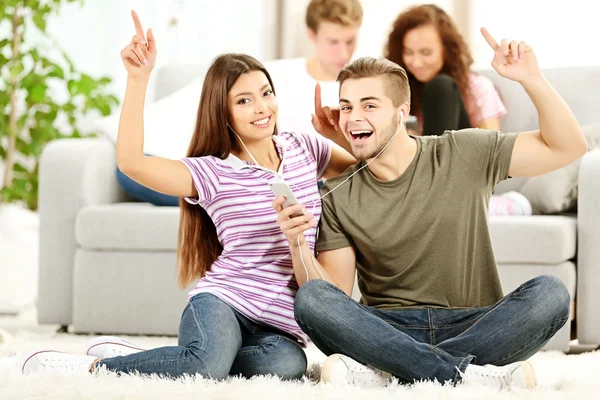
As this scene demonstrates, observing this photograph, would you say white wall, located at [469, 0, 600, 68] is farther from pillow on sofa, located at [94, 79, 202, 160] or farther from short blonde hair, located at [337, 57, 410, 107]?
short blonde hair, located at [337, 57, 410, 107]

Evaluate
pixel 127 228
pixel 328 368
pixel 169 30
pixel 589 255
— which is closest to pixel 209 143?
pixel 328 368

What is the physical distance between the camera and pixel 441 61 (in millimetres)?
2854

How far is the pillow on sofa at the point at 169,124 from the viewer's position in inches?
108

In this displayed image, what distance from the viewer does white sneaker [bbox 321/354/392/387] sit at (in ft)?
5.48

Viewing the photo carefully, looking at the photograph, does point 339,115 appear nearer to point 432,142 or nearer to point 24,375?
point 432,142

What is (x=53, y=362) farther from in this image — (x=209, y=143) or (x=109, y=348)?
(x=209, y=143)

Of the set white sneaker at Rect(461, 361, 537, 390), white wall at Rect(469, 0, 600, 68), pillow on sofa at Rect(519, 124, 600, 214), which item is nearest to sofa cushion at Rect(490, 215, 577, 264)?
pillow on sofa at Rect(519, 124, 600, 214)

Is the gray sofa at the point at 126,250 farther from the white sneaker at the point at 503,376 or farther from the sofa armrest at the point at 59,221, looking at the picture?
the white sneaker at the point at 503,376

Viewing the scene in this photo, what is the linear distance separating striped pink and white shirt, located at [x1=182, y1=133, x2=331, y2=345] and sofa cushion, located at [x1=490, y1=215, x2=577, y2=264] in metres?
0.72

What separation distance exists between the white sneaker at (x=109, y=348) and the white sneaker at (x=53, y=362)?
8 centimetres

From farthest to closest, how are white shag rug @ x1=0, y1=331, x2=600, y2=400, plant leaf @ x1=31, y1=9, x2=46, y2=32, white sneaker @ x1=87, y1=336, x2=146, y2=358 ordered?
plant leaf @ x1=31, y1=9, x2=46, y2=32 → white sneaker @ x1=87, y1=336, x2=146, y2=358 → white shag rug @ x1=0, y1=331, x2=600, y2=400

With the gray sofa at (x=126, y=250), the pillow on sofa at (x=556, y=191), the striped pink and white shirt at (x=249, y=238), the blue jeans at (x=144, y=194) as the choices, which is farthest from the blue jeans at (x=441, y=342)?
the blue jeans at (x=144, y=194)

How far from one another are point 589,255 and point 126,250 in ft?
4.41

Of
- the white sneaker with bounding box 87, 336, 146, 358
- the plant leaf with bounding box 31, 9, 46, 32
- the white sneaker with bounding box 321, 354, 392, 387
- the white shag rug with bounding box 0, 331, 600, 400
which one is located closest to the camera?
the white shag rug with bounding box 0, 331, 600, 400
